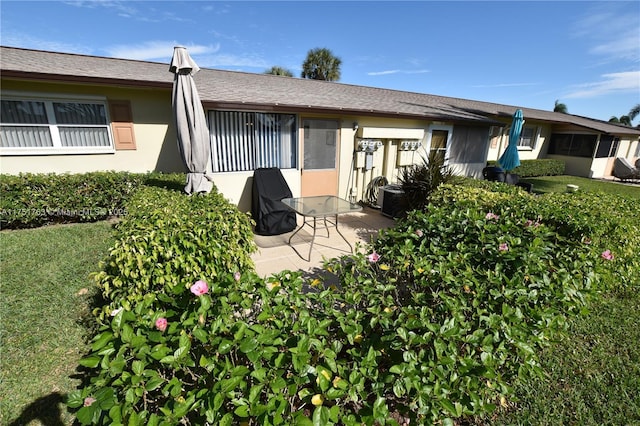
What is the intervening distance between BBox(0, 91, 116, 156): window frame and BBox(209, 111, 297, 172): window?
2220 millimetres

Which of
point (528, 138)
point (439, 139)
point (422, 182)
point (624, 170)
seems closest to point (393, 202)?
point (422, 182)

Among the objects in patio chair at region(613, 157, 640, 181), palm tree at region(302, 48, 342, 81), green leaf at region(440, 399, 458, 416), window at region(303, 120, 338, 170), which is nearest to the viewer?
green leaf at region(440, 399, 458, 416)

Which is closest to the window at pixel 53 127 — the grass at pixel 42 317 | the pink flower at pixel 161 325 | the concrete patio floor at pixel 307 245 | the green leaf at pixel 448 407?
the grass at pixel 42 317

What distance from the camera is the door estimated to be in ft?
24.9

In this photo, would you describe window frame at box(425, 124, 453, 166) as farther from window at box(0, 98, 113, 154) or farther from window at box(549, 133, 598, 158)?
window at box(549, 133, 598, 158)

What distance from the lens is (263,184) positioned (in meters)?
6.65

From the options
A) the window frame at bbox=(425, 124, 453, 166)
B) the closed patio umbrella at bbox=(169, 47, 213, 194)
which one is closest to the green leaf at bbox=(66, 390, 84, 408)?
the closed patio umbrella at bbox=(169, 47, 213, 194)

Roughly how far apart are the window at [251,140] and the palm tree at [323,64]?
81.7ft

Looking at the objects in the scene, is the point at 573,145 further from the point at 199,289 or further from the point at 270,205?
the point at 199,289

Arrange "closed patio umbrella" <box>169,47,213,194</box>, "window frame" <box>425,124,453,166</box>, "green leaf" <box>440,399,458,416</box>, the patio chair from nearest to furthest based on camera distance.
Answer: "green leaf" <box>440,399,458,416</box>
"closed patio umbrella" <box>169,47,213,194</box>
"window frame" <box>425,124,453,166</box>
the patio chair

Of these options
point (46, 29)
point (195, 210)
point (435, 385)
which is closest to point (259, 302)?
point (435, 385)

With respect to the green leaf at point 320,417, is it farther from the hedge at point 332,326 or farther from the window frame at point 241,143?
the window frame at point 241,143

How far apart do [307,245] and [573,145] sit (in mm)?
19460

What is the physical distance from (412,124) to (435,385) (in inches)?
349
